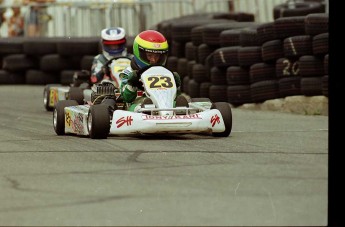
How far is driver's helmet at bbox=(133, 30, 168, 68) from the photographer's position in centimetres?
1105

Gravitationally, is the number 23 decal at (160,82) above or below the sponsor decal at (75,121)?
above

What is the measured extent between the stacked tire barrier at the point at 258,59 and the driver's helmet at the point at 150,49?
3.11m

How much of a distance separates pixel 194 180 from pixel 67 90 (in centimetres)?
804

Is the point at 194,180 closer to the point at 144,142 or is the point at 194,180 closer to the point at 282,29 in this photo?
the point at 144,142

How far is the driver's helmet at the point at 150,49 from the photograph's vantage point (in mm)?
11047

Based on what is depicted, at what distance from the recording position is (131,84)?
36.3 ft

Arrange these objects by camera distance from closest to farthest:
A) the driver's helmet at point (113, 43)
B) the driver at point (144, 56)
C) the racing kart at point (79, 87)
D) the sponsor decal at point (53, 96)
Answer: the driver at point (144, 56)
the racing kart at point (79, 87)
the driver's helmet at point (113, 43)
the sponsor decal at point (53, 96)

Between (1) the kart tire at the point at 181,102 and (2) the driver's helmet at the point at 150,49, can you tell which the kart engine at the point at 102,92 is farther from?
(1) the kart tire at the point at 181,102

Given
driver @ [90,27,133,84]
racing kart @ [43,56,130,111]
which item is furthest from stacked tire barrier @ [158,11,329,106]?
racing kart @ [43,56,130,111]

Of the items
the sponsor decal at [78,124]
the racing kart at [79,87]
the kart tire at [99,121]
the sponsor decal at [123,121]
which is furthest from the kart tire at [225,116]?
the racing kart at [79,87]

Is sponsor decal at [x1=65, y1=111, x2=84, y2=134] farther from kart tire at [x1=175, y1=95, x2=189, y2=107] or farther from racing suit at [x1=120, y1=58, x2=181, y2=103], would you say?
kart tire at [x1=175, y1=95, x2=189, y2=107]

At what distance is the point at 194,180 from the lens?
7504mm

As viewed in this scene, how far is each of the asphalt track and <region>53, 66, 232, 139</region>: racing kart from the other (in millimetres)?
117

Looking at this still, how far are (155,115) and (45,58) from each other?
10587 millimetres
